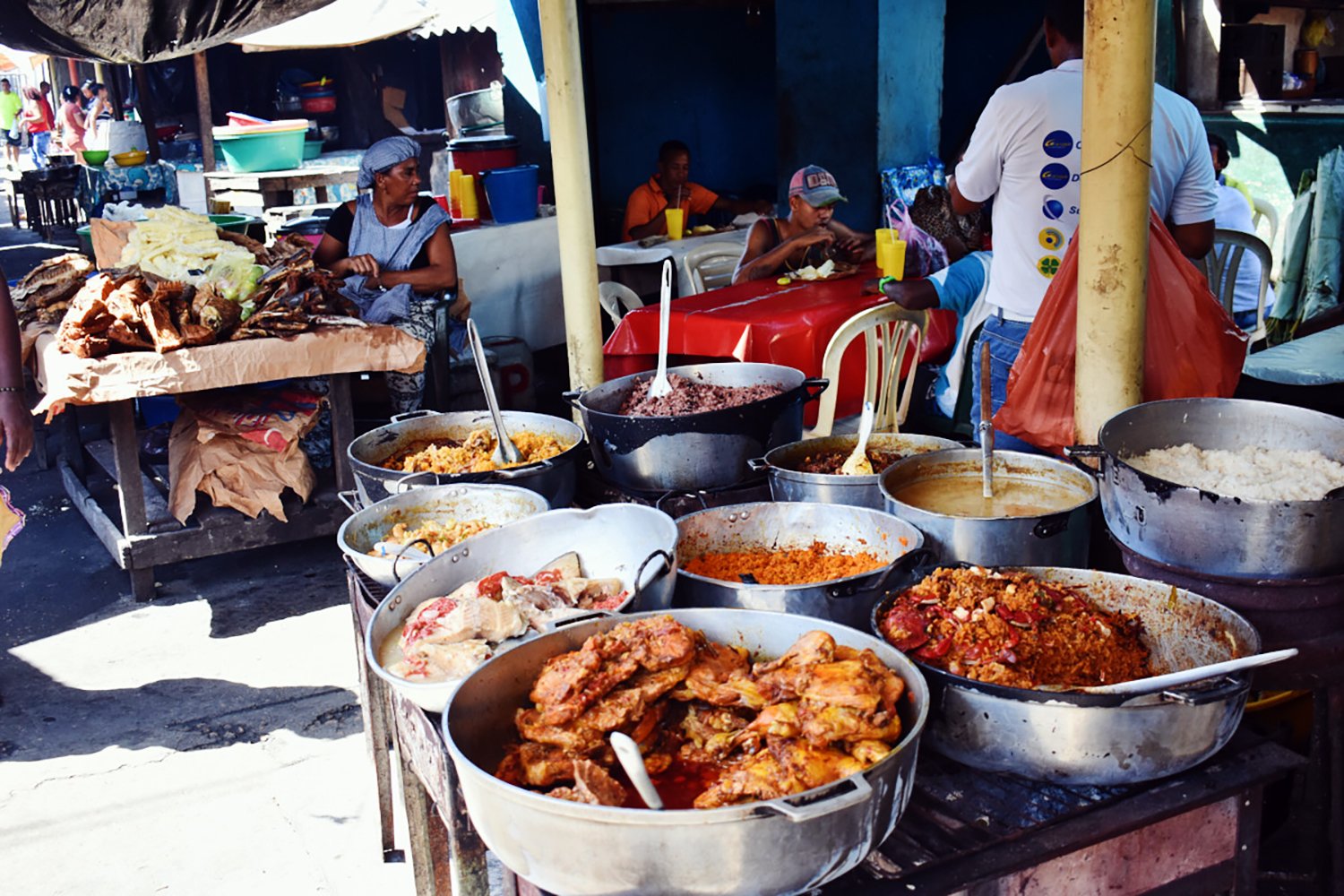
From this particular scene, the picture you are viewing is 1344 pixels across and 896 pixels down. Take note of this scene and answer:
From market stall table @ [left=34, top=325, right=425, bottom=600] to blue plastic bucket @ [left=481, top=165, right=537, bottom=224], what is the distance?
2.50 metres

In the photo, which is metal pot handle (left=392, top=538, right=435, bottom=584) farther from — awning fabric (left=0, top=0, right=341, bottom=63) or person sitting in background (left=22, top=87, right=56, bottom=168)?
person sitting in background (left=22, top=87, right=56, bottom=168)

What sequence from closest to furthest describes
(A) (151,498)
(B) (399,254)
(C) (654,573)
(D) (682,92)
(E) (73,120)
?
(C) (654,573), (A) (151,498), (B) (399,254), (D) (682,92), (E) (73,120)

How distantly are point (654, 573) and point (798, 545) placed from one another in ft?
1.51

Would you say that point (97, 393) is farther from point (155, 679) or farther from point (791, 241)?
point (791, 241)

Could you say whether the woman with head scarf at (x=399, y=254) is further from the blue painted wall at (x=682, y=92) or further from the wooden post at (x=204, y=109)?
the wooden post at (x=204, y=109)

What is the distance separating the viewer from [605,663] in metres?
1.61

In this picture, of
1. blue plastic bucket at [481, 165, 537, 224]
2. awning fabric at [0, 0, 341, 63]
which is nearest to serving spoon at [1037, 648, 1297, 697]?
awning fabric at [0, 0, 341, 63]

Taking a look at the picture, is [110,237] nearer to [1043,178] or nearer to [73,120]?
[1043,178]

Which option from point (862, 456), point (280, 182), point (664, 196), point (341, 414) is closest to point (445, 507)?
point (862, 456)

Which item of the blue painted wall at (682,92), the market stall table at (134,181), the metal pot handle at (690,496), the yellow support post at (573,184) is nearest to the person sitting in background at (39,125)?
the market stall table at (134,181)

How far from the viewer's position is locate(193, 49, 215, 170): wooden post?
33.4ft

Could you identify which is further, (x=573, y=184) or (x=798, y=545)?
(x=573, y=184)

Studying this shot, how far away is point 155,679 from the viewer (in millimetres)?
4184

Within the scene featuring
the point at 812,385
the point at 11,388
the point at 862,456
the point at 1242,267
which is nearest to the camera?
the point at 862,456
